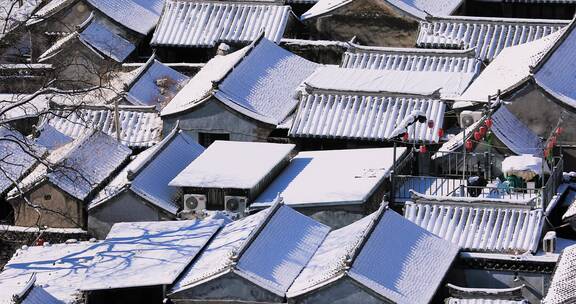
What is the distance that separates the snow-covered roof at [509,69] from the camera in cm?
5816

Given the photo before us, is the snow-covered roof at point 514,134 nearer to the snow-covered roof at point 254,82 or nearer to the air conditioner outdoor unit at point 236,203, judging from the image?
the snow-covered roof at point 254,82

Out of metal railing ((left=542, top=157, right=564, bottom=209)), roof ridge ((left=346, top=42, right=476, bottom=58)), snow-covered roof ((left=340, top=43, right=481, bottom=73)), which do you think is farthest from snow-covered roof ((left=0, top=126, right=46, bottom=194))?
metal railing ((left=542, top=157, right=564, bottom=209))

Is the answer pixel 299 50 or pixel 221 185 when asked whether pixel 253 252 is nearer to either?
pixel 221 185

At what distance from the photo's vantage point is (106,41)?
68.9m

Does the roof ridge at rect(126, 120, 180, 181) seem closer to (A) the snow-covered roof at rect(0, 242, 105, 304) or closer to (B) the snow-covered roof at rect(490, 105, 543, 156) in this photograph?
(A) the snow-covered roof at rect(0, 242, 105, 304)

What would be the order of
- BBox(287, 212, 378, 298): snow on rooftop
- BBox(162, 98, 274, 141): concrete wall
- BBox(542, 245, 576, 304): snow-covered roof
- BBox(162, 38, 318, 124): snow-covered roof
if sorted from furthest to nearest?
BBox(162, 38, 318, 124): snow-covered roof, BBox(162, 98, 274, 141): concrete wall, BBox(287, 212, 378, 298): snow on rooftop, BBox(542, 245, 576, 304): snow-covered roof

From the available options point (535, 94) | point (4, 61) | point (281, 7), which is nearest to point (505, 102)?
point (535, 94)

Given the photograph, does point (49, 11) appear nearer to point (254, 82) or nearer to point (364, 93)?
point (254, 82)

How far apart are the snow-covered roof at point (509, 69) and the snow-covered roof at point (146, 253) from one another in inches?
459

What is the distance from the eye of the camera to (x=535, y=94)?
5744cm

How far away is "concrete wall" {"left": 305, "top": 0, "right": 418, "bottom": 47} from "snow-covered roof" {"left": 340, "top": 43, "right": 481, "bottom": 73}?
363 centimetres


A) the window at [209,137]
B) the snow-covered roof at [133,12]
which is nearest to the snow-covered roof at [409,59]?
the window at [209,137]

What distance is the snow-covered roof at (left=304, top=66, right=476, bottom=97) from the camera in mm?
59094

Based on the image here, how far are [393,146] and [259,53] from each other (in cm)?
887
